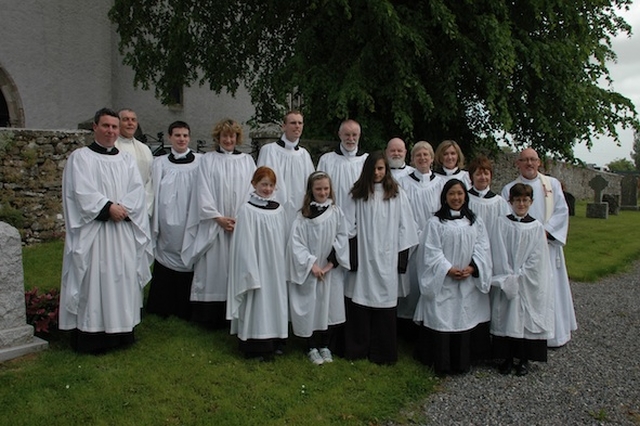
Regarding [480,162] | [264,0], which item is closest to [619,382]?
[480,162]

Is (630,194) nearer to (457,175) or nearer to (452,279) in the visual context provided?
(457,175)

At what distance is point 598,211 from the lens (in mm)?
20000

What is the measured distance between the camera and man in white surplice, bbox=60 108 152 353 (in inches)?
196

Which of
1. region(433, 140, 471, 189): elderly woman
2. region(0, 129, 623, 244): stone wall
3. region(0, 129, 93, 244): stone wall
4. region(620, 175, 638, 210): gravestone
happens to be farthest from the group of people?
region(620, 175, 638, 210): gravestone

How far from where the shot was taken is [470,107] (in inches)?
478

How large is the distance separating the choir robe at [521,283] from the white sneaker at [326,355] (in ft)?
5.00

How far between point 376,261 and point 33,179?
284 inches

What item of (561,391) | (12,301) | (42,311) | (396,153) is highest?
(396,153)

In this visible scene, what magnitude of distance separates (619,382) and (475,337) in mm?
1332

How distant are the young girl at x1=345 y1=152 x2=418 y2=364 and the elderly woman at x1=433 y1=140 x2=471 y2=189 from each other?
2.98 ft

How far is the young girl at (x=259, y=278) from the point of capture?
505 cm

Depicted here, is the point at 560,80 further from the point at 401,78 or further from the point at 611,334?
the point at 611,334

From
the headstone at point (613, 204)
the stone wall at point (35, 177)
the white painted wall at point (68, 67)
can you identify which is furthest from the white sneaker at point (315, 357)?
the headstone at point (613, 204)

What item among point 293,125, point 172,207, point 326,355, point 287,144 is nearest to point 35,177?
point 172,207
